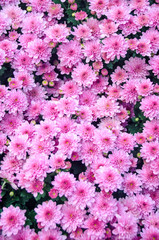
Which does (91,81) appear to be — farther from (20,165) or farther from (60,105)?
(20,165)

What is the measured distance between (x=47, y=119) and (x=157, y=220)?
1.32 m

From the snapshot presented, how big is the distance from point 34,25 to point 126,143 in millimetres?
1586

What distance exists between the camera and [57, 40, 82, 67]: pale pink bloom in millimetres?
3020

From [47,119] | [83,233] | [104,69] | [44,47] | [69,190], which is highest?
[44,47]

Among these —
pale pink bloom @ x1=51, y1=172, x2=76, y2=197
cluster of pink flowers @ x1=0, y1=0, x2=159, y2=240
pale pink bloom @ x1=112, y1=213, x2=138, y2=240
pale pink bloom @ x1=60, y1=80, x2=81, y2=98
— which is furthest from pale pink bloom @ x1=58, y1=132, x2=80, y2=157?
pale pink bloom @ x1=112, y1=213, x2=138, y2=240

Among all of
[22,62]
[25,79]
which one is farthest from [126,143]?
[22,62]

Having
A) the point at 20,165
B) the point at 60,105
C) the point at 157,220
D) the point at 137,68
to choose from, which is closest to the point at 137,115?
the point at 137,68

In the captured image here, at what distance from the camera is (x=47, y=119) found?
2.76m

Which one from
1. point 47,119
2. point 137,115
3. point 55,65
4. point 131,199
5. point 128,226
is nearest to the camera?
point 128,226

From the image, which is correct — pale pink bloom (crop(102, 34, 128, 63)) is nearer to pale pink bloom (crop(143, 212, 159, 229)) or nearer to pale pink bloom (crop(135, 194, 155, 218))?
pale pink bloom (crop(135, 194, 155, 218))

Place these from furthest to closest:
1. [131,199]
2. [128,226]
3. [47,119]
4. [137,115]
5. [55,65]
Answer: [55,65] < [137,115] < [47,119] < [131,199] < [128,226]

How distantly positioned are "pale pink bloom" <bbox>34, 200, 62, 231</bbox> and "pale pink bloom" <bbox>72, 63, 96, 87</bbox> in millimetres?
1274

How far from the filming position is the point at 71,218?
92.3 inches

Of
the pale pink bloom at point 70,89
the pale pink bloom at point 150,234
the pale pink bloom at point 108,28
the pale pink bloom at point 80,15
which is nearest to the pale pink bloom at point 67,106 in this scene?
the pale pink bloom at point 70,89
